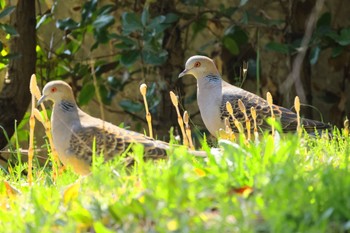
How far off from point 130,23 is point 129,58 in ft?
1.14

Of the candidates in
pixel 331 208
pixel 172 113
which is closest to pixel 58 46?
pixel 172 113

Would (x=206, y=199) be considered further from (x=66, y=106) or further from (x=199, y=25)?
(x=199, y=25)

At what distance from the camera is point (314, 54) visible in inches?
303

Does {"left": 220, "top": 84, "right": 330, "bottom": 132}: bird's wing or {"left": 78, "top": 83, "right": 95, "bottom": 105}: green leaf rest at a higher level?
{"left": 220, "top": 84, "right": 330, "bottom": 132}: bird's wing

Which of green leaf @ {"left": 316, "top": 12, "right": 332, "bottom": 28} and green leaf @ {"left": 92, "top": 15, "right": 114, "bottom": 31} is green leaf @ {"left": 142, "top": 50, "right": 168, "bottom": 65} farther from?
green leaf @ {"left": 316, "top": 12, "right": 332, "bottom": 28}

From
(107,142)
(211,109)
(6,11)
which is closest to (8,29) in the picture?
(6,11)

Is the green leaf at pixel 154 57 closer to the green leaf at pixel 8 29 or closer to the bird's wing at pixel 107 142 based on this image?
the green leaf at pixel 8 29

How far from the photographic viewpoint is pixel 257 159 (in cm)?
355

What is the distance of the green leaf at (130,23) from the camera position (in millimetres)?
7445

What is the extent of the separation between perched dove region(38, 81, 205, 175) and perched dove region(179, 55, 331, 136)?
3.90 ft

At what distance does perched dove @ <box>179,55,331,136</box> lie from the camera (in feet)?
20.1

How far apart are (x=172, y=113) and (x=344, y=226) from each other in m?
5.19

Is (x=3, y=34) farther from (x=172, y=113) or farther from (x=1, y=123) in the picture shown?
(x=172, y=113)

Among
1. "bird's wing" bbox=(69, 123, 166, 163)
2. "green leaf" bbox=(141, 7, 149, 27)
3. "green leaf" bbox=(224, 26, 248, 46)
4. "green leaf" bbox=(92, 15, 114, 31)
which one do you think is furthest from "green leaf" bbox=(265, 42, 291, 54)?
"bird's wing" bbox=(69, 123, 166, 163)
